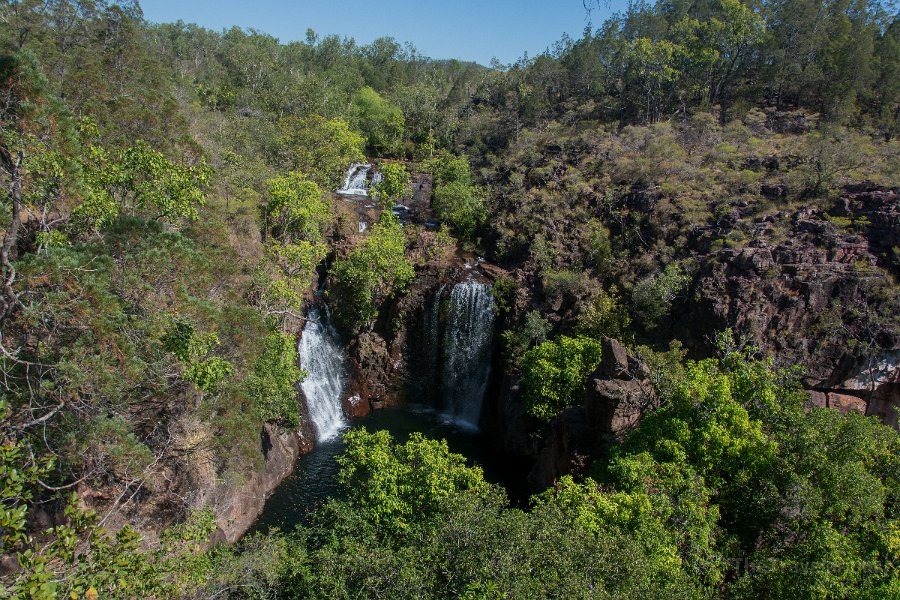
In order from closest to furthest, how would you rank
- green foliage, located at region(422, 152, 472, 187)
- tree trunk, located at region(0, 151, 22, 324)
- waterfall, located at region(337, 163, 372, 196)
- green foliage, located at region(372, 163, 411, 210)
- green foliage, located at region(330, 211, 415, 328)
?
tree trunk, located at region(0, 151, 22, 324)
green foliage, located at region(330, 211, 415, 328)
green foliage, located at region(372, 163, 411, 210)
green foliage, located at region(422, 152, 472, 187)
waterfall, located at region(337, 163, 372, 196)

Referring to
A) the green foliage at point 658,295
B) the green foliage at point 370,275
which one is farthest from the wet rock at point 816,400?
the green foliage at point 370,275

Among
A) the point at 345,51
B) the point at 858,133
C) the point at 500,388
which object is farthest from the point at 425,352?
the point at 345,51

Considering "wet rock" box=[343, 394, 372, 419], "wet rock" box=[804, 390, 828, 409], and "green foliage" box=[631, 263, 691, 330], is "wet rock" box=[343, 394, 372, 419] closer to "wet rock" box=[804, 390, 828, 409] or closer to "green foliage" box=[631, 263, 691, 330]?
"green foliage" box=[631, 263, 691, 330]

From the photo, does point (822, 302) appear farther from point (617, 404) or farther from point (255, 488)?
point (255, 488)

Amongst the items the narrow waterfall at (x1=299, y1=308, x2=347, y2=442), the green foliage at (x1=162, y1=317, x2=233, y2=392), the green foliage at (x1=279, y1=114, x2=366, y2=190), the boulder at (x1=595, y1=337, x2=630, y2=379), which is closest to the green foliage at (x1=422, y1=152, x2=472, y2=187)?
the green foliage at (x1=279, y1=114, x2=366, y2=190)

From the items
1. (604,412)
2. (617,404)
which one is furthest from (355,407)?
(617,404)

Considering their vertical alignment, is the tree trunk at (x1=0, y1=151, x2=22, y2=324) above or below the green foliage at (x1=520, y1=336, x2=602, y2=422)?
above

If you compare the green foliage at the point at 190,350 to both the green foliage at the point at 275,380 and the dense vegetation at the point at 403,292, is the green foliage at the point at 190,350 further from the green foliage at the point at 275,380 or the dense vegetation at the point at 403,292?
the green foliage at the point at 275,380
